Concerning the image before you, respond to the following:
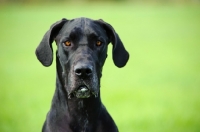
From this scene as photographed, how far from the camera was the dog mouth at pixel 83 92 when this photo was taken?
751 cm

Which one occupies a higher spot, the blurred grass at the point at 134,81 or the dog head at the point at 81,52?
the dog head at the point at 81,52

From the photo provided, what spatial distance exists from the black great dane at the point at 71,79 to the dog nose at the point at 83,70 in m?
0.06

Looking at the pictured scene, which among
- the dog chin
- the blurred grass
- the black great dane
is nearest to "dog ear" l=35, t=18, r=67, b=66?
the black great dane

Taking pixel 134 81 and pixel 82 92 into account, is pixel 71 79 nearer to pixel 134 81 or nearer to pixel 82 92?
pixel 82 92

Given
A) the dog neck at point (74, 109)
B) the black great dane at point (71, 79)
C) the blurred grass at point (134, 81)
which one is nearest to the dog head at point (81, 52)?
the black great dane at point (71, 79)

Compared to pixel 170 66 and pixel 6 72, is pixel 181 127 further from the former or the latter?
pixel 170 66

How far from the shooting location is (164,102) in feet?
52.4

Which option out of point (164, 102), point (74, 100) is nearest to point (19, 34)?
point (164, 102)

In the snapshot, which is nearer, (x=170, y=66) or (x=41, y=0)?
(x=170, y=66)

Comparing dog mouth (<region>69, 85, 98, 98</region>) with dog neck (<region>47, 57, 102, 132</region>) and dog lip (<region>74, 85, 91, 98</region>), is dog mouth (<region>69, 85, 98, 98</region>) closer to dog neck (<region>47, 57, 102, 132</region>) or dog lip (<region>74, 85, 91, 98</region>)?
dog lip (<region>74, 85, 91, 98</region>)

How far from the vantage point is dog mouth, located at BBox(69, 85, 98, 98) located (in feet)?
24.6

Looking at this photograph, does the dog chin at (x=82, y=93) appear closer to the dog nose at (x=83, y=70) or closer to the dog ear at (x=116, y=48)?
the dog nose at (x=83, y=70)

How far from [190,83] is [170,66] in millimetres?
4729

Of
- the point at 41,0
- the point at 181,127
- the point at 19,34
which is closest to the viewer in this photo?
the point at 181,127
